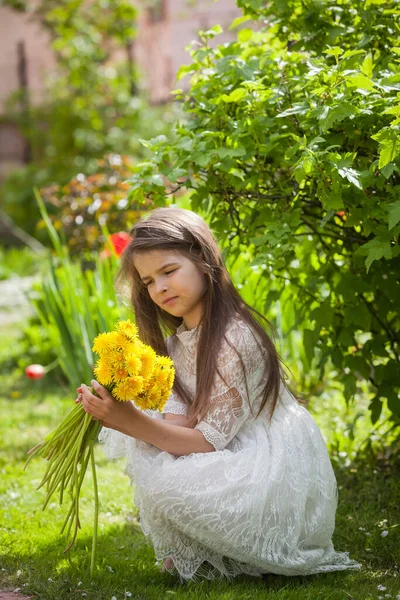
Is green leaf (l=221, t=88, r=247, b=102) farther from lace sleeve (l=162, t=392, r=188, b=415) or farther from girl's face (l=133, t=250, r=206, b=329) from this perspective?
lace sleeve (l=162, t=392, r=188, b=415)

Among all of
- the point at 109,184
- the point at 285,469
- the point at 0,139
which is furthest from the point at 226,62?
the point at 0,139

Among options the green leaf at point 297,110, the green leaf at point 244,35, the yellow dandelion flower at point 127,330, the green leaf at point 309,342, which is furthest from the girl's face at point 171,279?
the green leaf at point 244,35

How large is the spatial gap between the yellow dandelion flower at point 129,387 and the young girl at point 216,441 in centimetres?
7

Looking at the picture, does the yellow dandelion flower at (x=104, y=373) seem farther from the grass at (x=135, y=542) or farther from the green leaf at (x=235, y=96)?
the green leaf at (x=235, y=96)

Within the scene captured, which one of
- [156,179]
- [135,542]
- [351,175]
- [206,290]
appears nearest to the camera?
[351,175]

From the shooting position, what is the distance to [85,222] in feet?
16.8

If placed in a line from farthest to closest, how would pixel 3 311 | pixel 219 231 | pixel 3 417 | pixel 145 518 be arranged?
pixel 3 311, pixel 3 417, pixel 219 231, pixel 145 518

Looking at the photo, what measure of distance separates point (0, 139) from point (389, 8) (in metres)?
9.77

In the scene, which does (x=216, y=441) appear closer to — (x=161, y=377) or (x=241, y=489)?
(x=241, y=489)

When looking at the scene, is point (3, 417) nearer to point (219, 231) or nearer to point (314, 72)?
point (219, 231)

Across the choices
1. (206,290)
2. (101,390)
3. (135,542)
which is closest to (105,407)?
(101,390)

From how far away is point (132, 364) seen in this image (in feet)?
6.47

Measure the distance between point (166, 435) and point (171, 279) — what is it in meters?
0.43

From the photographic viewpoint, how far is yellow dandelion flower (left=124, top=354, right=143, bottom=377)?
1.97 metres
